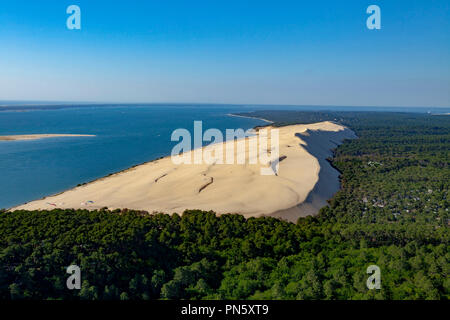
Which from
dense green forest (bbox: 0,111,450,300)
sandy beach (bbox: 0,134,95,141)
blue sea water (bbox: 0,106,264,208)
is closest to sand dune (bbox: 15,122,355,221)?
blue sea water (bbox: 0,106,264,208)

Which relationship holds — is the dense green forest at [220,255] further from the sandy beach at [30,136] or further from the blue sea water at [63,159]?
the sandy beach at [30,136]

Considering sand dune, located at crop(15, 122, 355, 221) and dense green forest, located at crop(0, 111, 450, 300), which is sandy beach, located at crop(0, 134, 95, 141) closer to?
sand dune, located at crop(15, 122, 355, 221)

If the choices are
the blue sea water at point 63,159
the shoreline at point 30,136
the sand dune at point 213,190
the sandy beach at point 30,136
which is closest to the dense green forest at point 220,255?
the sand dune at point 213,190

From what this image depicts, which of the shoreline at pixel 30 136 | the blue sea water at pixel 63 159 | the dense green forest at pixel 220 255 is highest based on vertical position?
the shoreline at pixel 30 136

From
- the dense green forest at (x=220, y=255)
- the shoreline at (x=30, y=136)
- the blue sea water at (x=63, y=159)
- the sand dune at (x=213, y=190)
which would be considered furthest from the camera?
the shoreline at (x=30, y=136)
